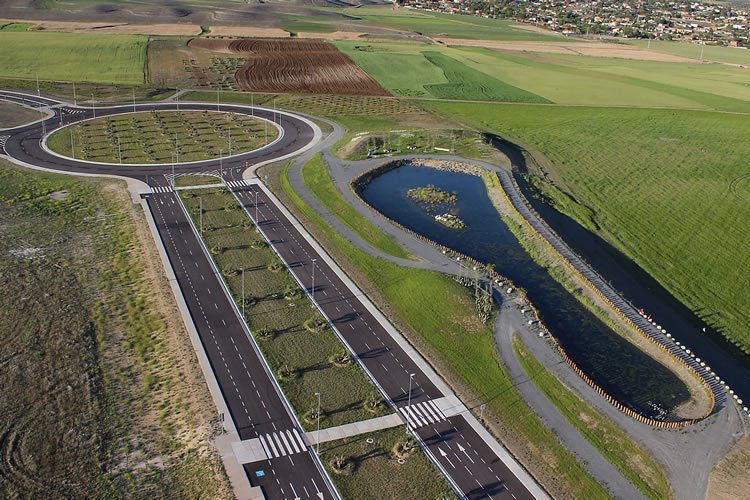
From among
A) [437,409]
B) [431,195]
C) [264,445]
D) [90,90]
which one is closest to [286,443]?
[264,445]

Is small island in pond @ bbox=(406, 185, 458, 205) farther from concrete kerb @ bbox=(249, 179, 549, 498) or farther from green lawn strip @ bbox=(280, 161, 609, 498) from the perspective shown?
concrete kerb @ bbox=(249, 179, 549, 498)


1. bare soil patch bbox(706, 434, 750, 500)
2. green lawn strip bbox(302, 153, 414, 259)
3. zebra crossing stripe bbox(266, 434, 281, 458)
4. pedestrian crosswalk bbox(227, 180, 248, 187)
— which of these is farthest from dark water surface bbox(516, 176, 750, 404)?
pedestrian crosswalk bbox(227, 180, 248, 187)

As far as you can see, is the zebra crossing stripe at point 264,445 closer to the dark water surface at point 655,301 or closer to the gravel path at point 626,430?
the gravel path at point 626,430

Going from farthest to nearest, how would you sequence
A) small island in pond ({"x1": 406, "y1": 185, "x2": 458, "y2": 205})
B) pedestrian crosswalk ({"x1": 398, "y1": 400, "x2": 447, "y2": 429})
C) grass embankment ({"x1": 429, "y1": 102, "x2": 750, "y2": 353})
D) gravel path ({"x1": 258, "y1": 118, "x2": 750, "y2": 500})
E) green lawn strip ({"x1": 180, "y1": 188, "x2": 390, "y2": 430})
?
small island in pond ({"x1": 406, "y1": 185, "x2": 458, "y2": 205})
grass embankment ({"x1": 429, "y1": 102, "x2": 750, "y2": 353})
green lawn strip ({"x1": 180, "y1": 188, "x2": 390, "y2": 430})
pedestrian crosswalk ({"x1": 398, "y1": 400, "x2": 447, "y2": 429})
gravel path ({"x1": 258, "y1": 118, "x2": 750, "y2": 500})

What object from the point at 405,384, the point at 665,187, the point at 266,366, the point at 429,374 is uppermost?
the point at 665,187

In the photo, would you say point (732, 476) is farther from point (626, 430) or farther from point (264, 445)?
point (264, 445)

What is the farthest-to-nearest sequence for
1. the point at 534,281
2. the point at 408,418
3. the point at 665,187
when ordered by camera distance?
1. the point at 665,187
2. the point at 534,281
3. the point at 408,418
